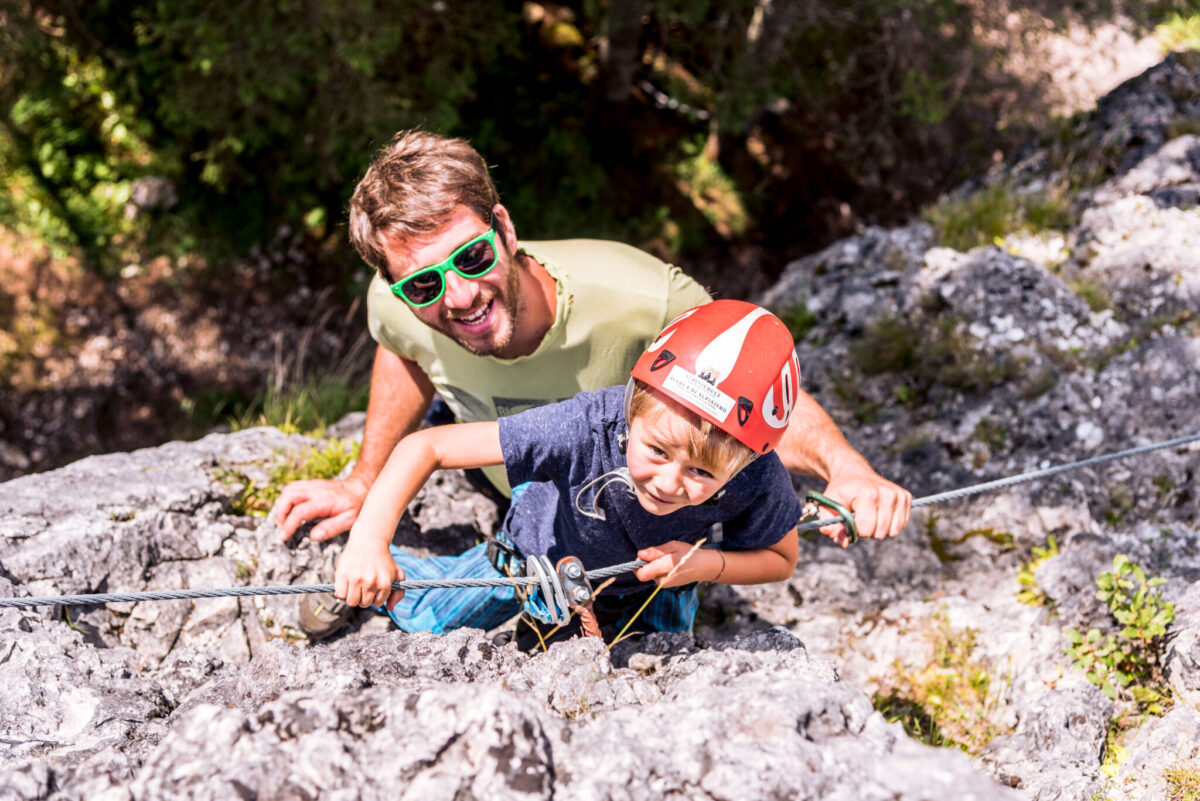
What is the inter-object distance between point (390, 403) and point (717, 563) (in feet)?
5.37

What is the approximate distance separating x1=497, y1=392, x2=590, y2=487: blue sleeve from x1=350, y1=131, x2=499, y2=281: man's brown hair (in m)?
0.74

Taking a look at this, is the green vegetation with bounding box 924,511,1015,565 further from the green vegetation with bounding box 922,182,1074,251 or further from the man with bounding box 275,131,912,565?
the green vegetation with bounding box 922,182,1074,251

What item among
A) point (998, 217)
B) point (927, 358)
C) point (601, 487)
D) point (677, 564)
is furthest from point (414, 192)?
point (998, 217)

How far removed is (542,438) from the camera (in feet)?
7.97

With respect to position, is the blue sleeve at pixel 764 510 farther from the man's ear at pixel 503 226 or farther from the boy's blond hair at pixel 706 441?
the man's ear at pixel 503 226

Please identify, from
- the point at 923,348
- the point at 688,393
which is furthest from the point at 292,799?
the point at 923,348

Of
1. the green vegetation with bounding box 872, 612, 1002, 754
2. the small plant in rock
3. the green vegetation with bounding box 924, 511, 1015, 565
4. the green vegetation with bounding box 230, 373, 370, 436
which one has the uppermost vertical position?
the small plant in rock

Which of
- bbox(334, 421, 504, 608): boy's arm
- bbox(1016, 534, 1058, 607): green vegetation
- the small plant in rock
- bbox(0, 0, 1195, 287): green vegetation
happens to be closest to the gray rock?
the small plant in rock

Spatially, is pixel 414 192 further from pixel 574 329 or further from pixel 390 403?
pixel 390 403

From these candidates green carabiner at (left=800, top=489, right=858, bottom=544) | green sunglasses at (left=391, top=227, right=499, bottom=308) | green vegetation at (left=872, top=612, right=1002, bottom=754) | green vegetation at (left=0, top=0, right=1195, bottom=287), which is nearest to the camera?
green carabiner at (left=800, top=489, right=858, bottom=544)

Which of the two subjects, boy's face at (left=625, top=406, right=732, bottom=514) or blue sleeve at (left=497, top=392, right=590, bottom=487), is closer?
boy's face at (left=625, top=406, right=732, bottom=514)

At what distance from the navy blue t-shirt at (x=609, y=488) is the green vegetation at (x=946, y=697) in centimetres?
111

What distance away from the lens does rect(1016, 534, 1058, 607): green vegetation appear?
3.43 meters

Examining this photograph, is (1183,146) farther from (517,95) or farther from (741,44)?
(517,95)
